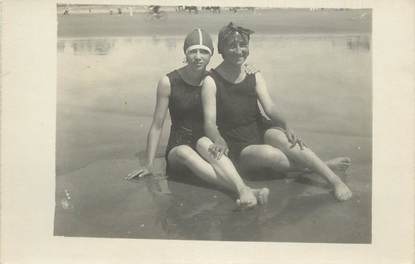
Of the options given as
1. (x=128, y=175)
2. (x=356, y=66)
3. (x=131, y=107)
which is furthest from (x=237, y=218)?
(x=356, y=66)

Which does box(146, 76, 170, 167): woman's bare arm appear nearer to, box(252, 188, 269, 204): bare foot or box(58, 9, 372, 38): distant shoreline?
box(58, 9, 372, 38): distant shoreline

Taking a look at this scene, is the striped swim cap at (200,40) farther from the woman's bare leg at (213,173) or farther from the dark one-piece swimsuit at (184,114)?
the woman's bare leg at (213,173)

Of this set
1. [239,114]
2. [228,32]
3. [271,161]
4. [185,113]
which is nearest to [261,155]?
[271,161]

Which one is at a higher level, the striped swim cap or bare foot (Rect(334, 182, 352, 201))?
the striped swim cap

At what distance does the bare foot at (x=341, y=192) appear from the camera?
1.38 m

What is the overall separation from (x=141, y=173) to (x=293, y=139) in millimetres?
447

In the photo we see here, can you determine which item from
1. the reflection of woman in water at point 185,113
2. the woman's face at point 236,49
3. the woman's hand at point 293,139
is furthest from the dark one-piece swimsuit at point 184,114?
the woman's hand at point 293,139

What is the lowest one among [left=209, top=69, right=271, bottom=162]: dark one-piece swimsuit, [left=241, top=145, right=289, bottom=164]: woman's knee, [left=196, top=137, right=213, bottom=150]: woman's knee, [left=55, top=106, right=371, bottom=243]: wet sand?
[left=55, top=106, right=371, bottom=243]: wet sand

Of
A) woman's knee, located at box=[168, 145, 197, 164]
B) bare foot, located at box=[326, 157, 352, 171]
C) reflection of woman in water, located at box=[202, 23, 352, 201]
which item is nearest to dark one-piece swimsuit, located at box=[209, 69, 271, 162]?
reflection of woman in water, located at box=[202, 23, 352, 201]

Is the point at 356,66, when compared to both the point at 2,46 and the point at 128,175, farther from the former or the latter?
the point at 2,46

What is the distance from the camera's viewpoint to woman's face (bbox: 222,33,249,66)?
54.6 inches

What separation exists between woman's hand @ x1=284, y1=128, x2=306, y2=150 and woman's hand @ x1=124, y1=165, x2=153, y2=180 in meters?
0.41

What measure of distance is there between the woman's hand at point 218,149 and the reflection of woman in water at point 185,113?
13 mm

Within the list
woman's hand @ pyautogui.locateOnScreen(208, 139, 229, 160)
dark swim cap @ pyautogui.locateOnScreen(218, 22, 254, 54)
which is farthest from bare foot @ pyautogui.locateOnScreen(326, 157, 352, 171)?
dark swim cap @ pyautogui.locateOnScreen(218, 22, 254, 54)
